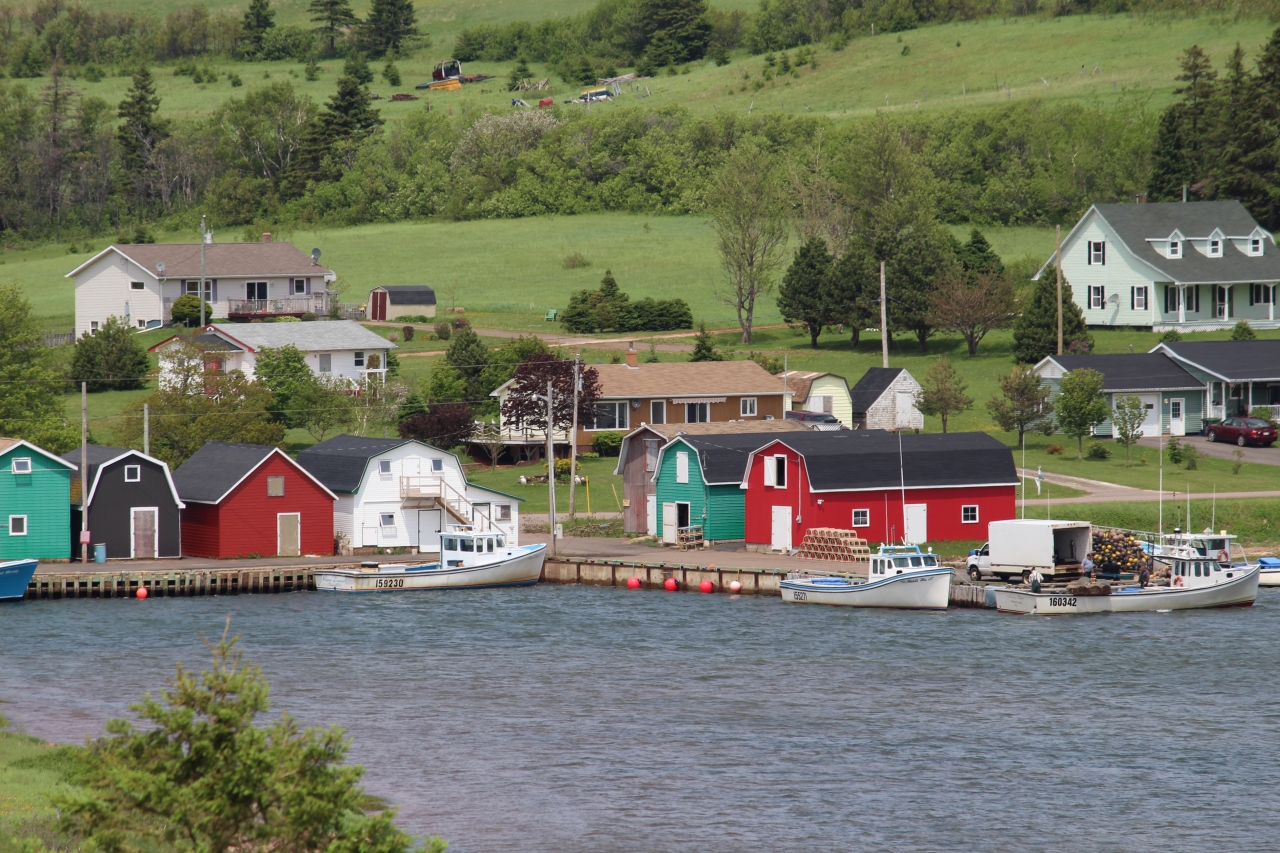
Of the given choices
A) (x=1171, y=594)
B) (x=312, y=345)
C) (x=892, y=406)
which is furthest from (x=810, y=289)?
(x=1171, y=594)

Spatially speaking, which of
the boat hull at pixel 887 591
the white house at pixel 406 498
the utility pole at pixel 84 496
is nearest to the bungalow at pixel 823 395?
the white house at pixel 406 498

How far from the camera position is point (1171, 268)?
100000mm

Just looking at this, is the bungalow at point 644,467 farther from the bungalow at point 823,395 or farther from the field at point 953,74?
the field at point 953,74

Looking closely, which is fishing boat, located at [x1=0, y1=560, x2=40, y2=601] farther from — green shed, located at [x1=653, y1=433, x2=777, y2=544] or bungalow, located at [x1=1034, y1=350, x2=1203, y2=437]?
bungalow, located at [x1=1034, y1=350, x2=1203, y2=437]

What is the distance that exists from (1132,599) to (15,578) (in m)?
36.8

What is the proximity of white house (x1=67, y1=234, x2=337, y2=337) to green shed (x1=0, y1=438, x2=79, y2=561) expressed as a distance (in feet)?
161

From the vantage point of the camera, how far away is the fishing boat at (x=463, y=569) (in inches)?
2315

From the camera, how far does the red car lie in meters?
76.6

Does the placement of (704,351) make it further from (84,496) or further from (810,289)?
(84,496)

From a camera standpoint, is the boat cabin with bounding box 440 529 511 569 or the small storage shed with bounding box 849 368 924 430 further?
the small storage shed with bounding box 849 368 924 430

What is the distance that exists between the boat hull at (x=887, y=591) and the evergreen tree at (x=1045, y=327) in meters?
39.2

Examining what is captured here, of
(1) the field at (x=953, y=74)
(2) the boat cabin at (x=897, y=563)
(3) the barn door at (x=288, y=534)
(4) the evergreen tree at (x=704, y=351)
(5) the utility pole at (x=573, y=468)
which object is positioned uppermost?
(1) the field at (x=953, y=74)

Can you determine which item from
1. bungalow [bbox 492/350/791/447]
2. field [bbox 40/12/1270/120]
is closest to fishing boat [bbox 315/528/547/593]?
bungalow [bbox 492/350/791/447]

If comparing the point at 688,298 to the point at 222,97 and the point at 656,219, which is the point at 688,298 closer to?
the point at 656,219
